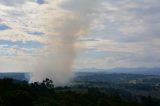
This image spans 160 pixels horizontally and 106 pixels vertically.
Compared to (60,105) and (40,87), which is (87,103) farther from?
(40,87)

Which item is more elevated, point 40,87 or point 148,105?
point 40,87

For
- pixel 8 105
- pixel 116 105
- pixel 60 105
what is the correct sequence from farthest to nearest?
pixel 116 105 → pixel 60 105 → pixel 8 105

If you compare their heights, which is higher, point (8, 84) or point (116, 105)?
point (8, 84)

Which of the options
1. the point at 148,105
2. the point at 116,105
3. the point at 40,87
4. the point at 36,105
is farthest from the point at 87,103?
the point at 40,87

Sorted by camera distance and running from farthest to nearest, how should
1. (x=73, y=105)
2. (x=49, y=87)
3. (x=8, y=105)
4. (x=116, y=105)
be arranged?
(x=49, y=87)
(x=116, y=105)
(x=73, y=105)
(x=8, y=105)

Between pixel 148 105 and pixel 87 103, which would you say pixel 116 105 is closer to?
pixel 87 103

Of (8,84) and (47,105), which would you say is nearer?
(47,105)

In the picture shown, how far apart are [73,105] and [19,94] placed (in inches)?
899

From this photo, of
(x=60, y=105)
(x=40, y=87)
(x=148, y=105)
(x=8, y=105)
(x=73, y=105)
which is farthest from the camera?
(x=40, y=87)

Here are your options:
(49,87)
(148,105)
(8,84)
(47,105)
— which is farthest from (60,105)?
(49,87)

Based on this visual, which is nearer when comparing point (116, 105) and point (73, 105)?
point (73, 105)

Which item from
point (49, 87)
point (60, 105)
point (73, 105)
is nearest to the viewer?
point (60, 105)

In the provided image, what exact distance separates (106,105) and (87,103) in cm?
1213

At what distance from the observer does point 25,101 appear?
92438 mm
